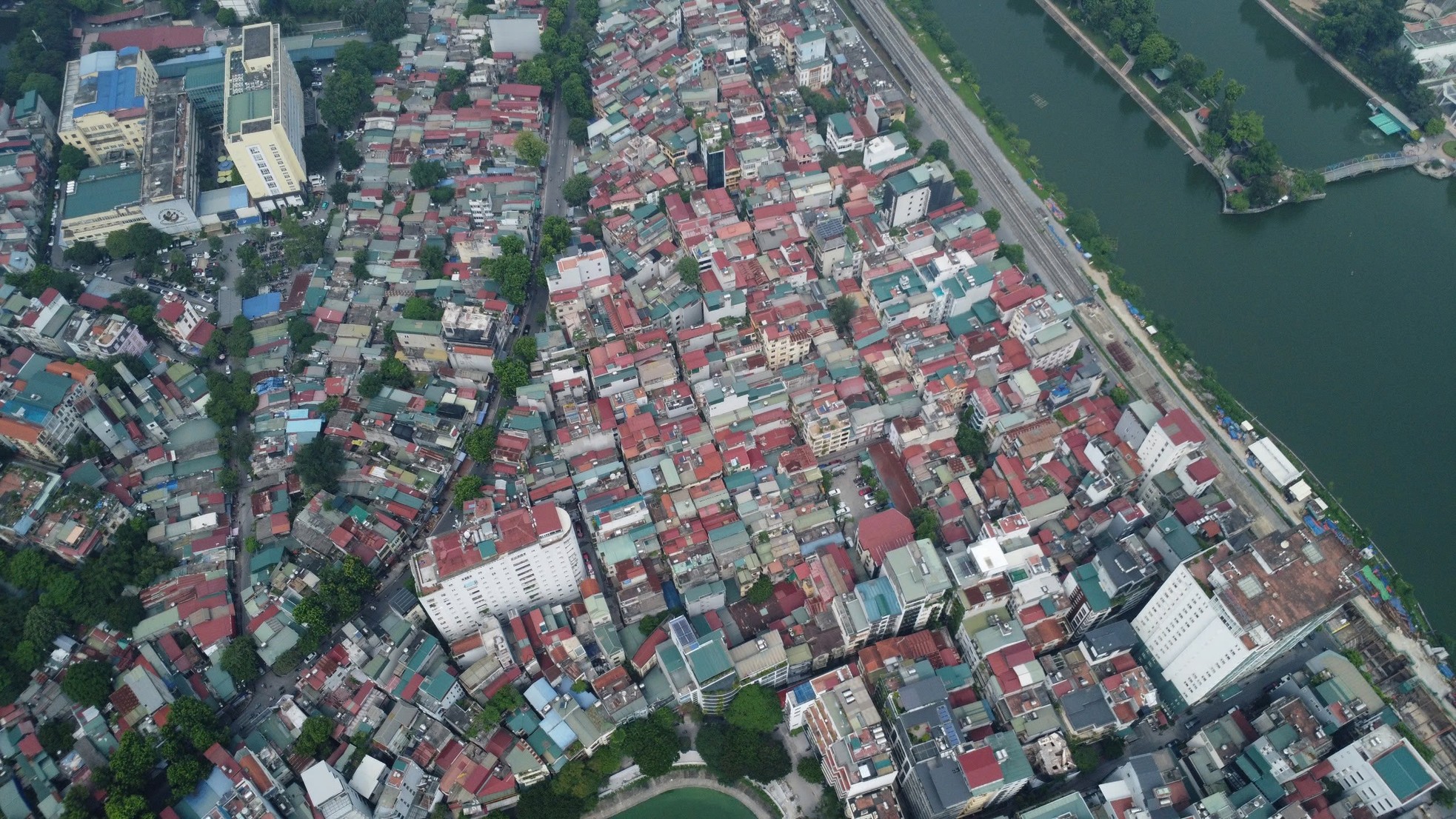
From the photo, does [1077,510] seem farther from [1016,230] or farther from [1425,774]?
[1016,230]

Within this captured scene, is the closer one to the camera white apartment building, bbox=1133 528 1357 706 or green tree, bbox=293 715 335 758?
white apartment building, bbox=1133 528 1357 706

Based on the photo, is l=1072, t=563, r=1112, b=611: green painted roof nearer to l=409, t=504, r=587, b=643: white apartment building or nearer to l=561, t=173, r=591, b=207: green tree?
l=409, t=504, r=587, b=643: white apartment building

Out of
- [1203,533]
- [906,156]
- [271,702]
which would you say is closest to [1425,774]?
[1203,533]

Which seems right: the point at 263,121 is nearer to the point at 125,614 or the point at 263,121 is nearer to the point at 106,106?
the point at 106,106

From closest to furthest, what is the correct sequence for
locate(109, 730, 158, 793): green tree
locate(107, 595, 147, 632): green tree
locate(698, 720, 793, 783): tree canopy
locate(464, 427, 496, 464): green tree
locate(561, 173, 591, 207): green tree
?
1. locate(109, 730, 158, 793): green tree
2. locate(698, 720, 793, 783): tree canopy
3. locate(107, 595, 147, 632): green tree
4. locate(464, 427, 496, 464): green tree
5. locate(561, 173, 591, 207): green tree

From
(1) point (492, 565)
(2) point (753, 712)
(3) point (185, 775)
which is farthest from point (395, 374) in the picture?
(2) point (753, 712)

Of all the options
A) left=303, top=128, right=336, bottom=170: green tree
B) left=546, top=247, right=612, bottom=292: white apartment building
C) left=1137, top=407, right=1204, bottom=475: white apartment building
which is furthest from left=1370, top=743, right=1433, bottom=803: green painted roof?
left=303, top=128, right=336, bottom=170: green tree
